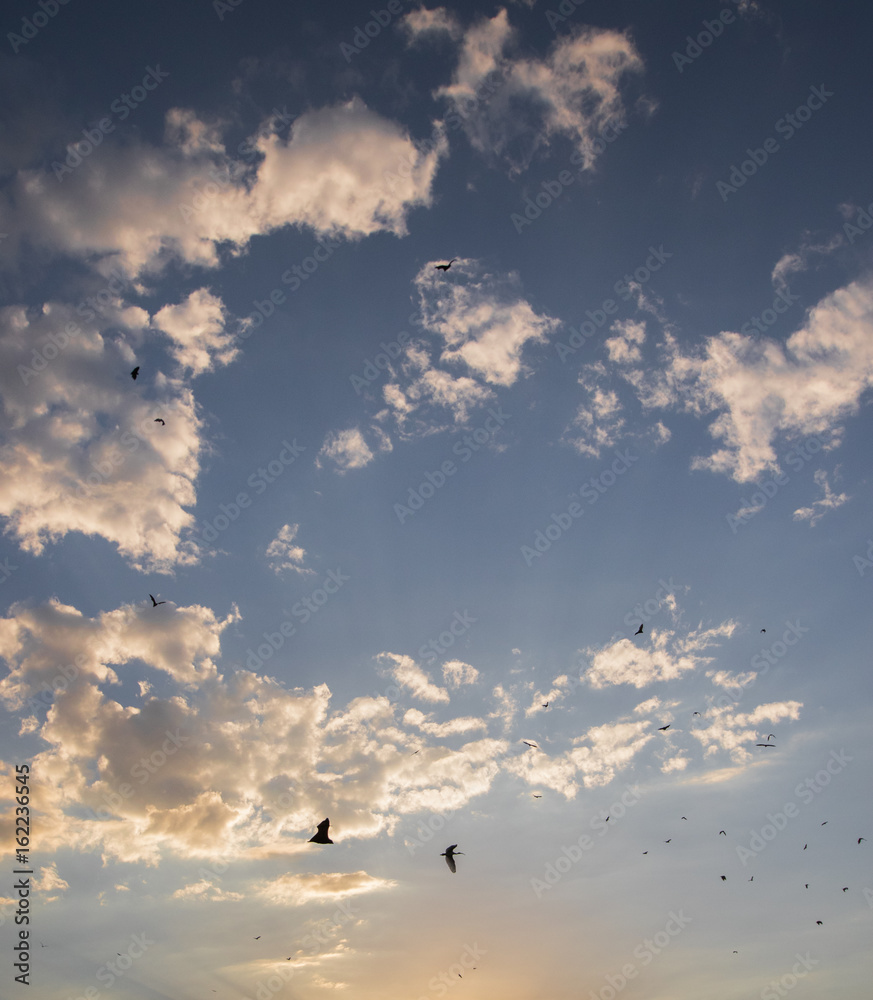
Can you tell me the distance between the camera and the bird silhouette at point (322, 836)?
78.4ft

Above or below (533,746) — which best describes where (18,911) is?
below

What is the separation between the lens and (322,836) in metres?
24.2

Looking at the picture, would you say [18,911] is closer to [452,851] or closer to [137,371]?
[452,851]

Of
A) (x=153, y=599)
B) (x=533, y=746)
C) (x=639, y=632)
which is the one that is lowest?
(x=533, y=746)

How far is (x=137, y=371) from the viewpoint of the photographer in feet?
114

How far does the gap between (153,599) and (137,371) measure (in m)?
14.3

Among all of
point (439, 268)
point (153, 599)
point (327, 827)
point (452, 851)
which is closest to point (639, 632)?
point (452, 851)

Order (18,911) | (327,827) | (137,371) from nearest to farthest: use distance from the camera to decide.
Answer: (327,827)
(137,371)
(18,911)

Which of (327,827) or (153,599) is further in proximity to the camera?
(153,599)

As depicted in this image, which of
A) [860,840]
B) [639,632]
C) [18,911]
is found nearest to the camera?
[639,632]

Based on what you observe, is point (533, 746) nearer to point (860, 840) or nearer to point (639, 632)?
point (639, 632)

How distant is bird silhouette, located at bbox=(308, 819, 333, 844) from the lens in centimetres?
2391

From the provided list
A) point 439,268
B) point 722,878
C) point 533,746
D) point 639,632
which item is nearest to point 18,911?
point 533,746

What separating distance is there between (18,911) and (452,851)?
4060cm
